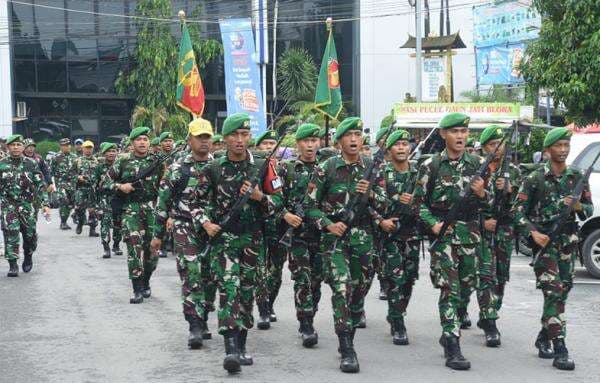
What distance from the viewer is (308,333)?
827 cm

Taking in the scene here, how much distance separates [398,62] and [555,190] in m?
35.3

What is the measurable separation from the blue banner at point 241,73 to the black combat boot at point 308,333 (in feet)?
53.7

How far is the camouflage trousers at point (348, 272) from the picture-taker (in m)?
7.25

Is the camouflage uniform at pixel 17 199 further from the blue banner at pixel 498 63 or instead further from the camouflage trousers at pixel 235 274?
the blue banner at pixel 498 63

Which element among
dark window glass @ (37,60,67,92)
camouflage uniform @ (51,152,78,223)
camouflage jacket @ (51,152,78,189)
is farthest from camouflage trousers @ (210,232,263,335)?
dark window glass @ (37,60,67,92)

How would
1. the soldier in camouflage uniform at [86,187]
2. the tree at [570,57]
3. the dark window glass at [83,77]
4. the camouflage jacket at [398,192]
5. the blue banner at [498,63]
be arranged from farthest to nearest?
1. the dark window glass at [83,77]
2. the blue banner at [498,63]
3. the soldier in camouflage uniform at [86,187]
4. the tree at [570,57]
5. the camouflage jacket at [398,192]

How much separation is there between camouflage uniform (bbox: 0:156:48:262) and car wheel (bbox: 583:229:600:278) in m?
7.39

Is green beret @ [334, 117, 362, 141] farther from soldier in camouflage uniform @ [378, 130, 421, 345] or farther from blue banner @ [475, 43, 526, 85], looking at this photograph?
blue banner @ [475, 43, 526, 85]

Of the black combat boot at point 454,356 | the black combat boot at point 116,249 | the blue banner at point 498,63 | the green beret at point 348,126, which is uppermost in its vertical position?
the blue banner at point 498,63

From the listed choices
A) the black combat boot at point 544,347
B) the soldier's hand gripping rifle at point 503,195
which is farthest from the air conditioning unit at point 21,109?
the black combat boot at point 544,347

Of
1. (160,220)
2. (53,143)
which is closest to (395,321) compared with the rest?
(160,220)

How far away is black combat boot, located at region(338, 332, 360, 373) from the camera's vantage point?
7180 millimetres

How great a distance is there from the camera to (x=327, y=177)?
24.5ft

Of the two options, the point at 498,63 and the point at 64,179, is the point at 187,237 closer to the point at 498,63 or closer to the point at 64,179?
the point at 64,179
